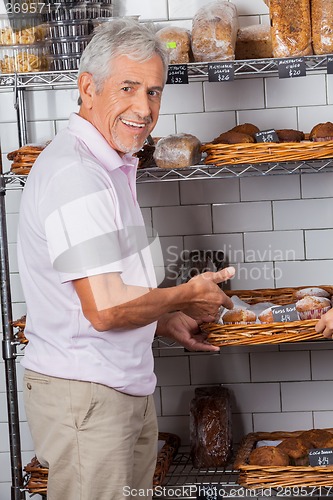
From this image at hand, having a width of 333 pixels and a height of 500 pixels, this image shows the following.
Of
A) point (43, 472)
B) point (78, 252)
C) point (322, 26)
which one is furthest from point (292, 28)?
point (43, 472)

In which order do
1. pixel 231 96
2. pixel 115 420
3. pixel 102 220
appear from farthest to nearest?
pixel 231 96
pixel 115 420
pixel 102 220

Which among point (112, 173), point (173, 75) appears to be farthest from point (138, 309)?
point (173, 75)

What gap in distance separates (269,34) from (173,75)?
1.37ft

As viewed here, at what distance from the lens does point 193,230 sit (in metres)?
3.29

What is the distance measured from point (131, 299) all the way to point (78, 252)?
0.60 feet

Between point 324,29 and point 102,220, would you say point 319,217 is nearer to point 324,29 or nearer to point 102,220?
point 324,29

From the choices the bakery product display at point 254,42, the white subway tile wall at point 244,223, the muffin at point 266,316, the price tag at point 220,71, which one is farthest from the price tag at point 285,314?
the bakery product display at point 254,42

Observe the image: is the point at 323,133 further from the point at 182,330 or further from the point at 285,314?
the point at 182,330

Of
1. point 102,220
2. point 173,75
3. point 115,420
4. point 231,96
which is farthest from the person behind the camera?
point 231,96

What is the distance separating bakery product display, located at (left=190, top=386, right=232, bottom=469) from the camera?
9.99ft

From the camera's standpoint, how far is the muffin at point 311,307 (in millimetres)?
2693

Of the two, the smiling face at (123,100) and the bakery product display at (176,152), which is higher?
the smiling face at (123,100)

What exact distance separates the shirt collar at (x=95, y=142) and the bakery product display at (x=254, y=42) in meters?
1.04

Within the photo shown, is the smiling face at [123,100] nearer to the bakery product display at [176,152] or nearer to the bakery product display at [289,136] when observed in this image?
the bakery product display at [176,152]
